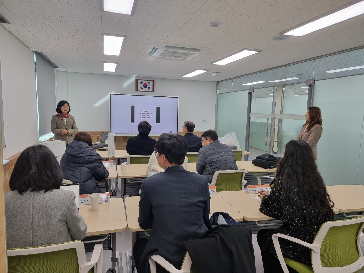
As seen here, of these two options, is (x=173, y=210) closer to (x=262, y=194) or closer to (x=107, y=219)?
(x=107, y=219)

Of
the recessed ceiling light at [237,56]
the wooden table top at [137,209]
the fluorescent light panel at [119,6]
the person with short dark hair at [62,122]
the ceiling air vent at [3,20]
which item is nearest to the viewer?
the wooden table top at [137,209]

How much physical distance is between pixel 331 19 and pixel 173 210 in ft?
8.66

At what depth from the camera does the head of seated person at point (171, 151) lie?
1675 mm

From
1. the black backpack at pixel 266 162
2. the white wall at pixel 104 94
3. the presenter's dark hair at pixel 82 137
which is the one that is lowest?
the black backpack at pixel 266 162

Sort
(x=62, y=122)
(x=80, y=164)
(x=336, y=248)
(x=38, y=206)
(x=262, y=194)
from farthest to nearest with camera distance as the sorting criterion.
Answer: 1. (x=62, y=122)
2. (x=80, y=164)
3. (x=262, y=194)
4. (x=336, y=248)
5. (x=38, y=206)

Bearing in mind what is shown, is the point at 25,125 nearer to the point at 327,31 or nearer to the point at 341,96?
the point at 327,31

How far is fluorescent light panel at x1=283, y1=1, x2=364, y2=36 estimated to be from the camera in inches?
93.4

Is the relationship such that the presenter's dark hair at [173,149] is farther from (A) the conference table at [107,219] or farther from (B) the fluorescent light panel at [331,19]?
(B) the fluorescent light panel at [331,19]

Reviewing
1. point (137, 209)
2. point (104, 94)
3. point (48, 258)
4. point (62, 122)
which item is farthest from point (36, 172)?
point (104, 94)

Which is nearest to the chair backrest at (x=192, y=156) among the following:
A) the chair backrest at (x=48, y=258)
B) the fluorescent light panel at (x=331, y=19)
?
the fluorescent light panel at (x=331, y=19)

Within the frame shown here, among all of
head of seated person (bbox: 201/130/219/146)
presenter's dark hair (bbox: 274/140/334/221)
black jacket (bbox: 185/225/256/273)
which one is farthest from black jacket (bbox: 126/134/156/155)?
black jacket (bbox: 185/225/256/273)

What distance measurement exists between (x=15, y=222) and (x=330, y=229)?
1.84 m

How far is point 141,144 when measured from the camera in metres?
3.94

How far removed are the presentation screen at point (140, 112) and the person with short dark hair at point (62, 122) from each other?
2.61 metres
